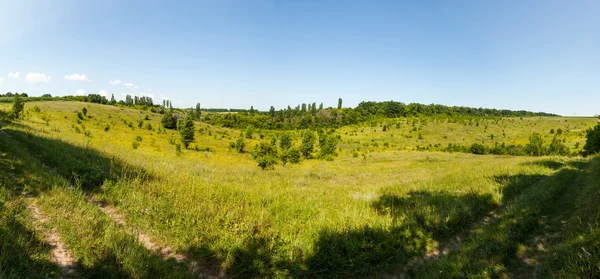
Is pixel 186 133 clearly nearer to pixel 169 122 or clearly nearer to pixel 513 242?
pixel 169 122

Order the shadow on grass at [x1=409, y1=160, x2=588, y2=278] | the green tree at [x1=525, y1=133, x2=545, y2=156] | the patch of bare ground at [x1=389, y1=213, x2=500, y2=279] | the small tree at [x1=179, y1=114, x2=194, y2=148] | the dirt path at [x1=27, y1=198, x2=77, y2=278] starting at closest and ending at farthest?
1. the dirt path at [x1=27, y1=198, x2=77, y2=278]
2. the shadow on grass at [x1=409, y1=160, x2=588, y2=278]
3. the patch of bare ground at [x1=389, y1=213, x2=500, y2=279]
4. the small tree at [x1=179, y1=114, x2=194, y2=148]
5. the green tree at [x1=525, y1=133, x2=545, y2=156]

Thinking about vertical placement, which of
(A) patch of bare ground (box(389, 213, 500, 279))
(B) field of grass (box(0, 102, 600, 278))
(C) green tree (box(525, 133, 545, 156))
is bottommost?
(C) green tree (box(525, 133, 545, 156))

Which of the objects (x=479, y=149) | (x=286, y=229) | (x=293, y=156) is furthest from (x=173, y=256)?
(x=479, y=149)

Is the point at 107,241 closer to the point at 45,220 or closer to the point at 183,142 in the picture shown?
the point at 45,220

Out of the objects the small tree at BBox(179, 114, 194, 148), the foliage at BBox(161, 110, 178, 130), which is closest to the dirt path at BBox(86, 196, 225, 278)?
the small tree at BBox(179, 114, 194, 148)

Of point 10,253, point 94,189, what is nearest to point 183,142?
point 94,189

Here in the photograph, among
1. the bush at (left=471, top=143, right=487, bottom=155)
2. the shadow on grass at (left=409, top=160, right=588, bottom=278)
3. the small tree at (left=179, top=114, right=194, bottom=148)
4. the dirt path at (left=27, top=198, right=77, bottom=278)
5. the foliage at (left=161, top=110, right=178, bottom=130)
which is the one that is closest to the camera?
the dirt path at (left=27, top=198, right=77, bottom=278)

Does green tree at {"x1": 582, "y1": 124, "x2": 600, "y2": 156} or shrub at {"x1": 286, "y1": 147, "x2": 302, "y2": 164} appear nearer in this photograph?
green tree at {"x1": 582, "y1": 124, "x2": 600, "y2": 156}

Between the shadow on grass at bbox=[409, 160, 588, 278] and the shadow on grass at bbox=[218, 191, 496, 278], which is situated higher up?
the shadow on grass at bbox=[409, 160, 588, 278]

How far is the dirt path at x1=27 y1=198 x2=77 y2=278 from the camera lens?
13.3 feet

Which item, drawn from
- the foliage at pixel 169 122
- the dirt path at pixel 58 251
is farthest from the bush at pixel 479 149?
the foliage at pixel 169 122

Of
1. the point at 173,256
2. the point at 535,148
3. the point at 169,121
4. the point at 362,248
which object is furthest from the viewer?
the point at 169,121

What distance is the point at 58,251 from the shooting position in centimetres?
440

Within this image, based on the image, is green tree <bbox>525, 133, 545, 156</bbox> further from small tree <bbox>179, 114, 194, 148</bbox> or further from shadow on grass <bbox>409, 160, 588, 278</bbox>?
small tree <bbox>179, 114, 194, 148</bbox>
